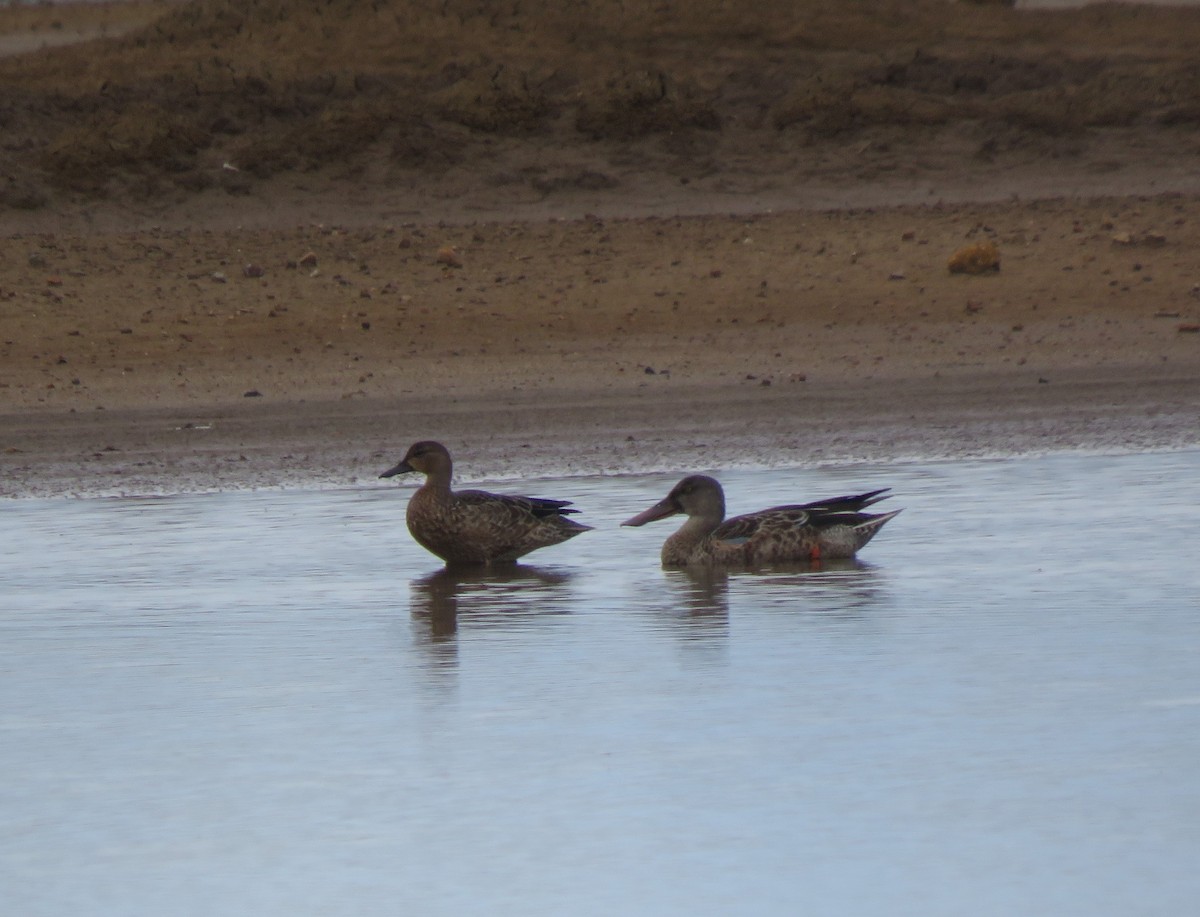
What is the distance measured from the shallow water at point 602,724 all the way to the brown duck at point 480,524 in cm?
14

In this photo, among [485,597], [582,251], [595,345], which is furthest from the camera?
[582,251]

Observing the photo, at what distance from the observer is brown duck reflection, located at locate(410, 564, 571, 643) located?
7832 mm

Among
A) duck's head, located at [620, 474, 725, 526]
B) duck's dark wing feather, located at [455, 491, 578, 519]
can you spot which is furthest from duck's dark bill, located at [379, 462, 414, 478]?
duck's head, located at [620, 474, 725, 526]

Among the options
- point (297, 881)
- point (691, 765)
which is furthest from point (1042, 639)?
point (297, 881)

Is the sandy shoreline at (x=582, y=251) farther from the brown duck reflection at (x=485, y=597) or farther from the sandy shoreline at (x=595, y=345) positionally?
the brown duck reflection at (x=485, y=597)

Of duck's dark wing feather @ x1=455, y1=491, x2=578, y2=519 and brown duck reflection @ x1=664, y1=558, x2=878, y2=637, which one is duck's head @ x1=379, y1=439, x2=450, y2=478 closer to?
duck's dark wing feather @ x1=455, y1=491, x2=578, y2=519

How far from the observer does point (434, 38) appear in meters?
23.3

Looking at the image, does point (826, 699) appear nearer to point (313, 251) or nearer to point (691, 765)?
point (691, 765)

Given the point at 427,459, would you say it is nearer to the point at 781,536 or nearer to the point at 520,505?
the point at 520,505

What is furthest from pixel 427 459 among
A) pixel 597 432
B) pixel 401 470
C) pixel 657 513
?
pixel 597 432

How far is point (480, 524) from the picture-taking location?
29.3 feet

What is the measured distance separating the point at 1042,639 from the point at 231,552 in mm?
3271

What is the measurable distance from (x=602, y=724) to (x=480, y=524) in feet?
9.18

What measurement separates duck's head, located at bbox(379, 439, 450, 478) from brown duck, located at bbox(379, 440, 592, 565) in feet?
0.32
